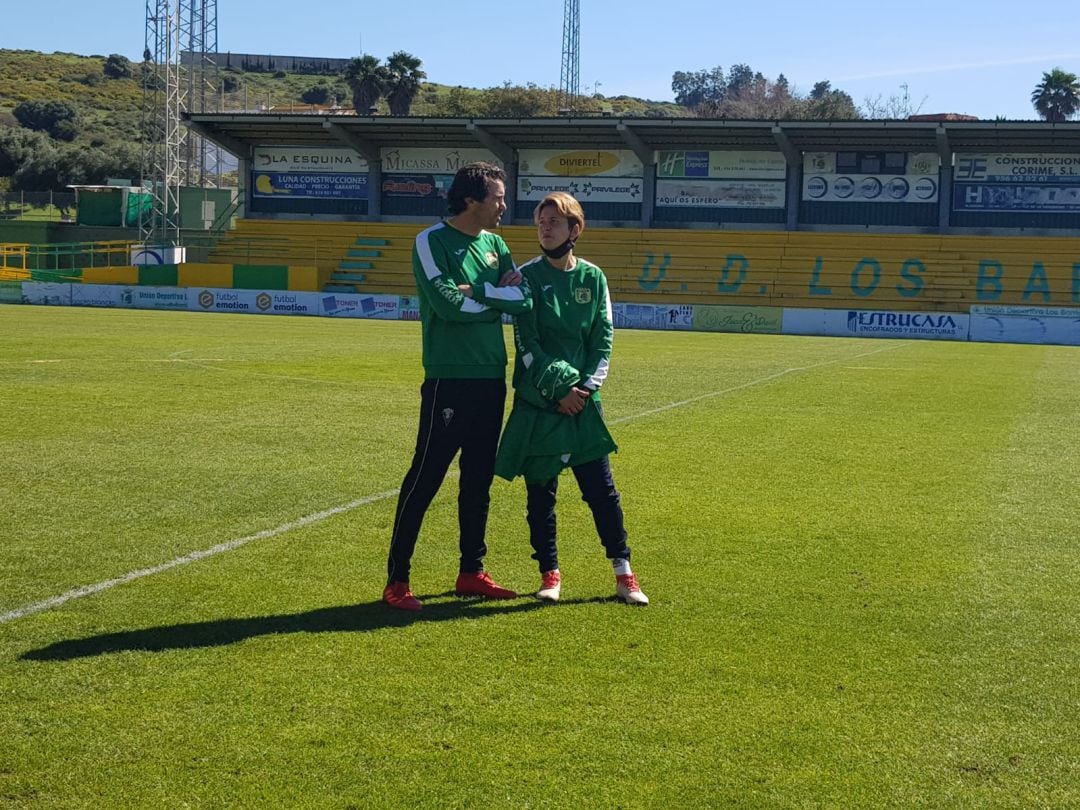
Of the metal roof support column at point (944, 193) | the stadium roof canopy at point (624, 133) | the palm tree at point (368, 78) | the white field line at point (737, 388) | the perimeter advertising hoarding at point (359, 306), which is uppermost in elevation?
the palm tree at point (368, 78)

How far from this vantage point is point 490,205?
19.2 feet

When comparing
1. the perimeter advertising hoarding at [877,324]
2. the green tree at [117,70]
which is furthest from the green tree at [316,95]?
the perimeter advertising hoarding at [877,324]

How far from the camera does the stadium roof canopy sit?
150ft

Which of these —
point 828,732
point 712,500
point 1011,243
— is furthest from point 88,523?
point 1011,243

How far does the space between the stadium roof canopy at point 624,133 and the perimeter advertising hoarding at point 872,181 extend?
1.80 feet

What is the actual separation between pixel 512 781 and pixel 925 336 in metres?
38.3

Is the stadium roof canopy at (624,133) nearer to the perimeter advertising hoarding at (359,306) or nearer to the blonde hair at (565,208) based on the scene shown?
the perimeter advertising hoarding at (359,306)

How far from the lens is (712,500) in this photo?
8867mm

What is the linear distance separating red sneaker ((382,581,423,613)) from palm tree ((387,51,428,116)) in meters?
83.6

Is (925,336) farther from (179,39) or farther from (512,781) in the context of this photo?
(512,781)

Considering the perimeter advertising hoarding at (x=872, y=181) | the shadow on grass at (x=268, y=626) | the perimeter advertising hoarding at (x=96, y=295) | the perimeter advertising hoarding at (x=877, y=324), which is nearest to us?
the shadow on grass at (x=268, y=626)

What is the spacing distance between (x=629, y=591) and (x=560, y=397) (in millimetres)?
947

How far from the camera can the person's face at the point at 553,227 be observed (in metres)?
5.86

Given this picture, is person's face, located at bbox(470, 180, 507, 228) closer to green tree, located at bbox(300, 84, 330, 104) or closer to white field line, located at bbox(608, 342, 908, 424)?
white field line, located at bbox(608, 342, 908, 424)
